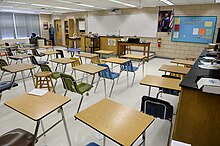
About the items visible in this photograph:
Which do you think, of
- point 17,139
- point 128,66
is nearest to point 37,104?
point 17,139

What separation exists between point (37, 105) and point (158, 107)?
1336 millimetres

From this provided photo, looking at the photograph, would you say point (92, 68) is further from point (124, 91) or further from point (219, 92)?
point (219, 92)

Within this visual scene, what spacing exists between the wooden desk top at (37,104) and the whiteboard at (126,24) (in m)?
7.62

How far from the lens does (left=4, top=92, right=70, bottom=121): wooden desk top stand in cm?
148

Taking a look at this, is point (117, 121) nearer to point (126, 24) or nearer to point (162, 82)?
point (162, 82)

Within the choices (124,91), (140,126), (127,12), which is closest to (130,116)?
(140,126)

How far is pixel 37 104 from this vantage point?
5.37 ft

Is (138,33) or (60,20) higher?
(60,20)

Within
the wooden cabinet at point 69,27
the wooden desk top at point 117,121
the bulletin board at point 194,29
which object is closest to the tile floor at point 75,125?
the wooden desk top at point 117,121

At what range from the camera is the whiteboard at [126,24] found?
8297mm

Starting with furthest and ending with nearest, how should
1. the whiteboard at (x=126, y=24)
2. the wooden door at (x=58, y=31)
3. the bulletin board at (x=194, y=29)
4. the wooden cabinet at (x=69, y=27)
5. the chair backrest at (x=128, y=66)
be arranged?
the wooden door at (x=58, y=31), the wooden cabinet at (x=69, y=27), the whiteboard at (x=126, y=24), the bulletin board at (x=194, y=29), the chair backrest at (x=128, y=66)

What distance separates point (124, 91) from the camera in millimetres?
3926

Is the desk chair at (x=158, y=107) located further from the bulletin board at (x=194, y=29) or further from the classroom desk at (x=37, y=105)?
the bulletin board at (x=194, y=29)

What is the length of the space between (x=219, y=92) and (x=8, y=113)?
3.31 m
